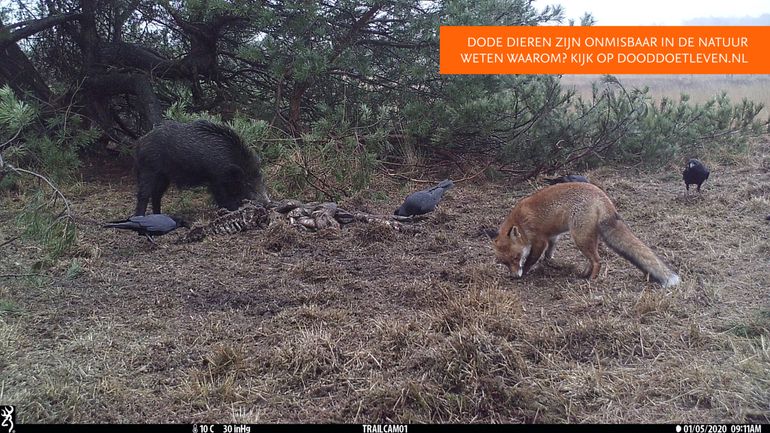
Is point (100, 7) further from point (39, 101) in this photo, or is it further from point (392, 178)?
point (392, 178)

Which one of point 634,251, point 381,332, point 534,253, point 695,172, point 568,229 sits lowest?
point 381,332

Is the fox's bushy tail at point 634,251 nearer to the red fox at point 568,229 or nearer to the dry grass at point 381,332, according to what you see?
the red fox at point 568,229

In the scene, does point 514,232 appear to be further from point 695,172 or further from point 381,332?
point 695,172

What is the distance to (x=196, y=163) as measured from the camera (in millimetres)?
6930

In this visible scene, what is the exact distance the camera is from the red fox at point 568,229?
4.65 m

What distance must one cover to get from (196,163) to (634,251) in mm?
4822

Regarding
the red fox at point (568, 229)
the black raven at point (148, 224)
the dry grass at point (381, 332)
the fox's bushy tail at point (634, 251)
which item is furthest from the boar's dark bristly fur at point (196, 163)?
the fox's bushy tail at point (634, 251)

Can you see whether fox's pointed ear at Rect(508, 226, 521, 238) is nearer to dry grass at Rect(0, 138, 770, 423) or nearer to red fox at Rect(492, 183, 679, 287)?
red fox at Rect(492, 183, 679, 287)

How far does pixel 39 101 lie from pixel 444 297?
7.34 m

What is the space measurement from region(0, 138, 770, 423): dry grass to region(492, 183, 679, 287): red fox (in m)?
0.19

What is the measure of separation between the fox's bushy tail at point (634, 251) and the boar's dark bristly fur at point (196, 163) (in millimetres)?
4139

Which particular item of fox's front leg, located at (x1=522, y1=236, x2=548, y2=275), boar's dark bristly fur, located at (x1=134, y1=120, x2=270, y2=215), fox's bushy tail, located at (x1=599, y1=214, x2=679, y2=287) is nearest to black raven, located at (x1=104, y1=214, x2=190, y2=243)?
boar's dark bristly fur, located at (x1=134, y1=120, x2=270, y2=215)

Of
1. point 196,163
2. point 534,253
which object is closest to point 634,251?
point 534,253

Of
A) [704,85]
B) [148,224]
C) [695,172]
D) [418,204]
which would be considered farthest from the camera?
[704,85]
